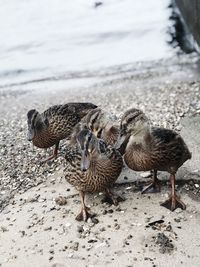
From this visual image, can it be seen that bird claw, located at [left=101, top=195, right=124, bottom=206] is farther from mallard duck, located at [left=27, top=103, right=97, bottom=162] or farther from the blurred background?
the blurred background

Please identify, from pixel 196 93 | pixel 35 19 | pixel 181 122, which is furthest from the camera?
pixel 35 19

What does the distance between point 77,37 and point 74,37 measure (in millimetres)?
56

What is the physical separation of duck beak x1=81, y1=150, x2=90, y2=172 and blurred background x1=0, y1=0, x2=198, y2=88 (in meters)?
4.25

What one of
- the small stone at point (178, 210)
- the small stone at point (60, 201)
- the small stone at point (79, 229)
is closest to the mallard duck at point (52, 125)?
the small stone at point (60, 201)

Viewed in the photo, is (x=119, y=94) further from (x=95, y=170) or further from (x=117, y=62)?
(x=95, y=170)

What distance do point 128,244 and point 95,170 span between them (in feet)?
2.03

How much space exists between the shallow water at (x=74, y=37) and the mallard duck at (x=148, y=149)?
411 centimetres

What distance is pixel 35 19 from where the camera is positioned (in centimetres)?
1130

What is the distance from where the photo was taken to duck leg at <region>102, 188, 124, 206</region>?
4702 mm

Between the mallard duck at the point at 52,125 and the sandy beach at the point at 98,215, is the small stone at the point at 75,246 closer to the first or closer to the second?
the sandy beach at the point at 98,215

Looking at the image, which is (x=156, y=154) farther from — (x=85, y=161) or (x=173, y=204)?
(x=85, y=161)

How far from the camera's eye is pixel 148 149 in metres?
4.59

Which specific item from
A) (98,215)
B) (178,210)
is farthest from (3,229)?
(178,210)

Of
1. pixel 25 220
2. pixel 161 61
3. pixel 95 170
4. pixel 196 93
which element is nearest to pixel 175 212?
pixel 95 170
